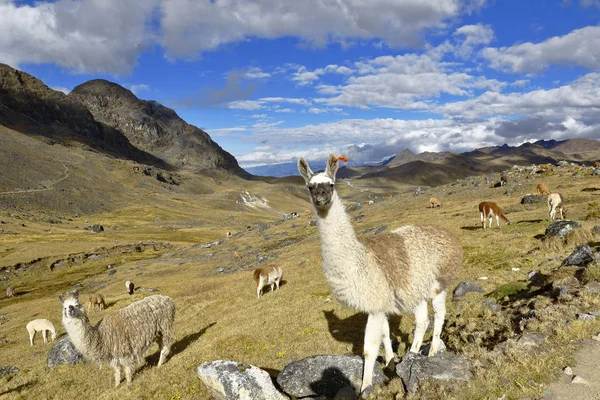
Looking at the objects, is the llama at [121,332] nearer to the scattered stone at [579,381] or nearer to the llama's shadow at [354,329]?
the llama's shadow at [354,329]

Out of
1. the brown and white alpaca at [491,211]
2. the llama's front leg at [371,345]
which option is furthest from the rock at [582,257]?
the brown and white alpaca at [491,211]

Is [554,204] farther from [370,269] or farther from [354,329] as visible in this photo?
[370,269]

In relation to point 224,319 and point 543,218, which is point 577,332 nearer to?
point 224,319

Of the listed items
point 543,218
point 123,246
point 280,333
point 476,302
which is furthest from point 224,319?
point 123,246

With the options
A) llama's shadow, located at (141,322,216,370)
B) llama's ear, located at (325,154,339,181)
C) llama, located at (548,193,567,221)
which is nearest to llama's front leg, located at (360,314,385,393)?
llama's ear, located at (325,154,339,181)

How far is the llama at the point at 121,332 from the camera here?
43.5ft

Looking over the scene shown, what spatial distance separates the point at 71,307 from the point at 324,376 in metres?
9.89

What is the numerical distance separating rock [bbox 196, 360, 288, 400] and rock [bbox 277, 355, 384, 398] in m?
0.43

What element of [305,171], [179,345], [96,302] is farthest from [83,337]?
[96,302]

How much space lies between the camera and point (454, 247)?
1020 cm

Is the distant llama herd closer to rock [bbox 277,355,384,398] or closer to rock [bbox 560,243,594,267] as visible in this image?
rock [bbox 277,355,384,398]

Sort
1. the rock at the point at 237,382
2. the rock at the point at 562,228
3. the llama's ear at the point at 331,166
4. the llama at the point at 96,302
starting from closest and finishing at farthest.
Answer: the llama's ear at the point at 331,166
the rock at the point at 237,382
the rock at the point at 562,228
the llama at the point at 96,302

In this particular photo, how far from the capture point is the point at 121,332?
553 inches

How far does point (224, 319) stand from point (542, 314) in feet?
53.7
